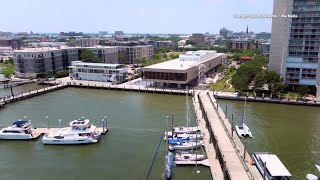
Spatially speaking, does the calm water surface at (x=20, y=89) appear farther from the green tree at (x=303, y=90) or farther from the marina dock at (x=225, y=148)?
the green tree at (x=303, y=90)

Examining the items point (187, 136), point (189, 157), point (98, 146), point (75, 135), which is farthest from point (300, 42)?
point (75, 135)

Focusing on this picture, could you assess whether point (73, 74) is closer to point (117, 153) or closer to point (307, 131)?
point (117, 153)

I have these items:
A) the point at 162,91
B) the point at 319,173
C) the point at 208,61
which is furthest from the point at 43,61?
the point at 319,173

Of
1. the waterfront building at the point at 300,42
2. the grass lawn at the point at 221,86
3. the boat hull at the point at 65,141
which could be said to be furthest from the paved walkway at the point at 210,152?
the waterfront building at the point at 300,42

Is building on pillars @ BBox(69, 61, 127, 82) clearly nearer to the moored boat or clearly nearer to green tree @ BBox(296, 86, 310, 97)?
green tree @ BBox(296, 86, 310, 97)

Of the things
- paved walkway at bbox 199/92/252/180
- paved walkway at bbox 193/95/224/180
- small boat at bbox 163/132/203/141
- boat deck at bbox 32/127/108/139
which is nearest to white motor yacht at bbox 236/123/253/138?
paved walkway at bbox 199/92/252/180

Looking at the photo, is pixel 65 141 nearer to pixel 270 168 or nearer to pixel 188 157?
pixel 188 157
